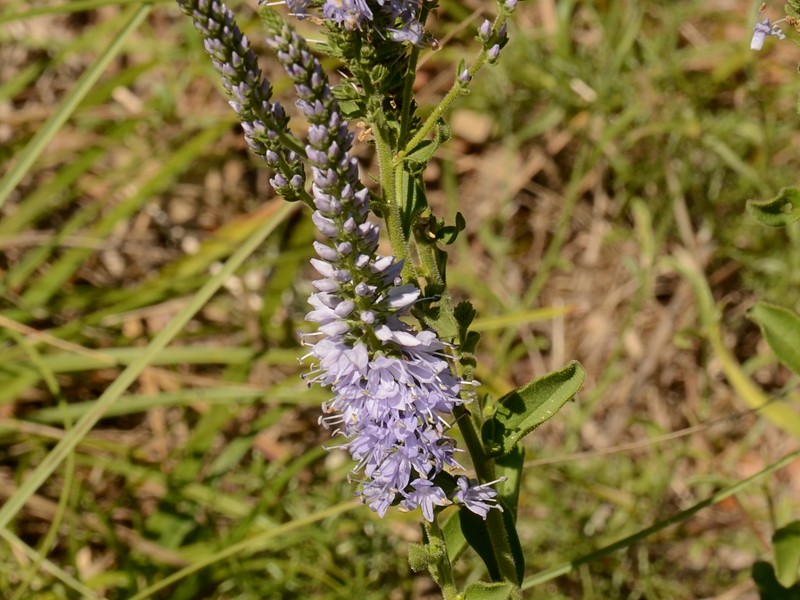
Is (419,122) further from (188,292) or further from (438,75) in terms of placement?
(438,75)

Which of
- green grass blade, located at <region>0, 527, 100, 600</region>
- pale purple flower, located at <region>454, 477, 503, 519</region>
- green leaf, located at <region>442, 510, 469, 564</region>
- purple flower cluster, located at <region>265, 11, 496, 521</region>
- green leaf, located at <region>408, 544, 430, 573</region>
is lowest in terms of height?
green grass blade, located at <region>0, 527, 100, 600</region>

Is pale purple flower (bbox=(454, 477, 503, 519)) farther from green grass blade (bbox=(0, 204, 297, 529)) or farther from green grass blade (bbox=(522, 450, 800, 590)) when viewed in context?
green grass blade (bbox=(0, 204, 297, 529))

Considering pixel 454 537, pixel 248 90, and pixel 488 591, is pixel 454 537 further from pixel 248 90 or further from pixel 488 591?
pixel 248 90

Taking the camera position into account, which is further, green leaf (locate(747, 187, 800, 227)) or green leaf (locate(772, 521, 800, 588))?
green leaf (locate(772, 521, 800, 588))

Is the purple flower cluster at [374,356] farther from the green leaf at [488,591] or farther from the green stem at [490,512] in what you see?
the green leaf at [488,591]

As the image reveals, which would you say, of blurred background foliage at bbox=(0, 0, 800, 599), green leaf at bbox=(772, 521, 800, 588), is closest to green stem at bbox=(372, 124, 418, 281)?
green leaf at bbox=(772, 521, 800, 588)

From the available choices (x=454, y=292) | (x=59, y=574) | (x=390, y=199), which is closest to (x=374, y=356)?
(x=390, y=199)

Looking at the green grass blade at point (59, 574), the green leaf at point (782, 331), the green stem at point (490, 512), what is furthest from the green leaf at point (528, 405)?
the green grass blade at point (59, 574)

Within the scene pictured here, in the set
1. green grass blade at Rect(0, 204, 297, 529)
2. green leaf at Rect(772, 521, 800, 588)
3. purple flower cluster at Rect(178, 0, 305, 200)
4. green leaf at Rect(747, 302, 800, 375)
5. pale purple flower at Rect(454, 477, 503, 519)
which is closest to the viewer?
purple flower cluster at Rect(178, 0, 305, 200)
